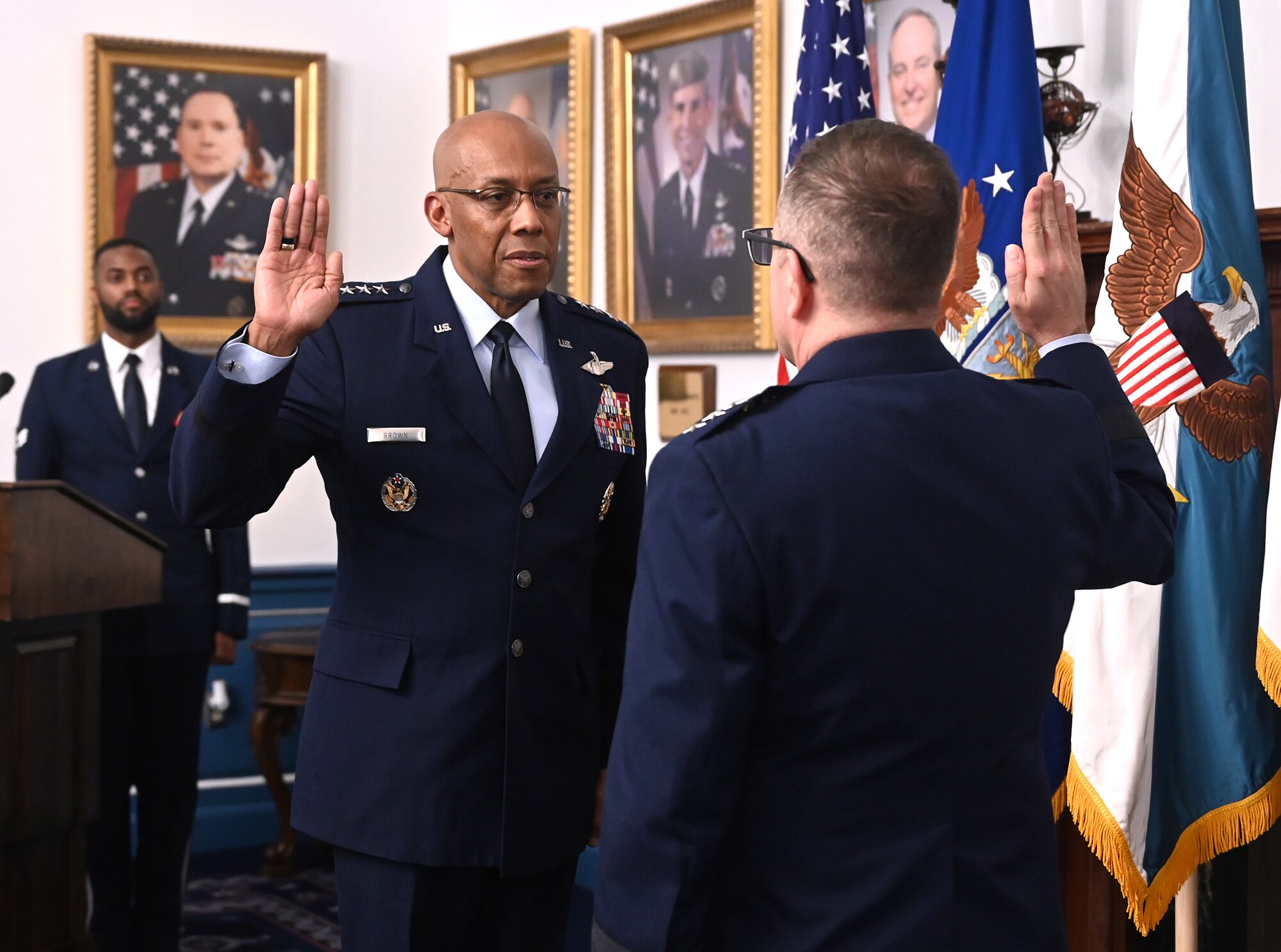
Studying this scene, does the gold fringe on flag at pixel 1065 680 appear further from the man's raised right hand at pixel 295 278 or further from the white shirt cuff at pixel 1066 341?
the man's raised right hand at pixel 295 278

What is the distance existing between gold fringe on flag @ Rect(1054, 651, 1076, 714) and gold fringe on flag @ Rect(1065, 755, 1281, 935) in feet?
0.65

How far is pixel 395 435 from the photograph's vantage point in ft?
6.64

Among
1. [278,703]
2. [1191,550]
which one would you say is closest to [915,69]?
[1191,550]

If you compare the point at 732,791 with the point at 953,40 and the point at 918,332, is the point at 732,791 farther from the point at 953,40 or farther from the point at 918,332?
the point at 953,40

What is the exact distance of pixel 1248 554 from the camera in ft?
9.14

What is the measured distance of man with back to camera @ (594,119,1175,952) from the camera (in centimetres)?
131

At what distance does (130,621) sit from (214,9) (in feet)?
8.92

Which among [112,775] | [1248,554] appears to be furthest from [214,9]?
[1248,554]

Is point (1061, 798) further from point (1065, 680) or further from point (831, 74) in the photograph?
point (831, 74)

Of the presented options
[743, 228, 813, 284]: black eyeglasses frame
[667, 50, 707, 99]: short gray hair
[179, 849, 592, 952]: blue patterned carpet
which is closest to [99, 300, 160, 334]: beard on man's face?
[179, 849, 592, 952]: blue patterned carpet

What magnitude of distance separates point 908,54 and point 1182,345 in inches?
65.5

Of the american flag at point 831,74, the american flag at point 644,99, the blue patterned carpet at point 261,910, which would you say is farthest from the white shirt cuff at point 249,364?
the american flag at point 644,99

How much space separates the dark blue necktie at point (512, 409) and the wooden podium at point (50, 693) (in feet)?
5.12

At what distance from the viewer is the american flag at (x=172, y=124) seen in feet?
17.1
